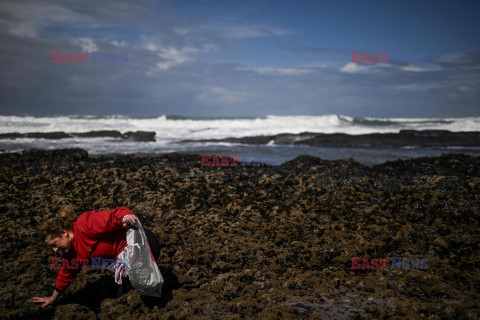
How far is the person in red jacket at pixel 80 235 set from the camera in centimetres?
264

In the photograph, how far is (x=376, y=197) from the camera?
15.3ft

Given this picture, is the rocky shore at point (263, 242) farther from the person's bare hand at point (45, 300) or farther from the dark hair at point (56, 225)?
the dark hair at point (56, 225)

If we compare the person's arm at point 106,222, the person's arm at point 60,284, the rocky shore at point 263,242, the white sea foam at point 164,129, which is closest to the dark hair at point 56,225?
the person's arm at point 106,222

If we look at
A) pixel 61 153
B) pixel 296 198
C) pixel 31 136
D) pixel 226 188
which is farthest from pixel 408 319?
Answer: pixel 31 136

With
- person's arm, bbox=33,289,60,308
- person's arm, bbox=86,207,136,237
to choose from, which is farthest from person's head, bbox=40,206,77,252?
person's arm, bbox=33,289,60,308

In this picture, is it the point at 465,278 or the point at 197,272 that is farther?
the point at 197,272

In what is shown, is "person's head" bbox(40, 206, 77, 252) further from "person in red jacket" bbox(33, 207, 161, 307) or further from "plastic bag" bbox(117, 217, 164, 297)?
"plastic bag" bbox(117, 217, 164, 297)

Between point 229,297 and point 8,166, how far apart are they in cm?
556

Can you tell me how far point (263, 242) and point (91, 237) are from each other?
182cm

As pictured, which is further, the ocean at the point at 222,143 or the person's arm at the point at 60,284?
the ocean at the point at 222,143

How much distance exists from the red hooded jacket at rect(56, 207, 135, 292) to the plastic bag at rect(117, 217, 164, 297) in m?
0.16

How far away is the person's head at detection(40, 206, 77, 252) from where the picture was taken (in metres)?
2.58

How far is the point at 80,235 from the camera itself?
269 centimetres

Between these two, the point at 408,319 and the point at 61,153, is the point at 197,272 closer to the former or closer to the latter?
the point at 408,319
